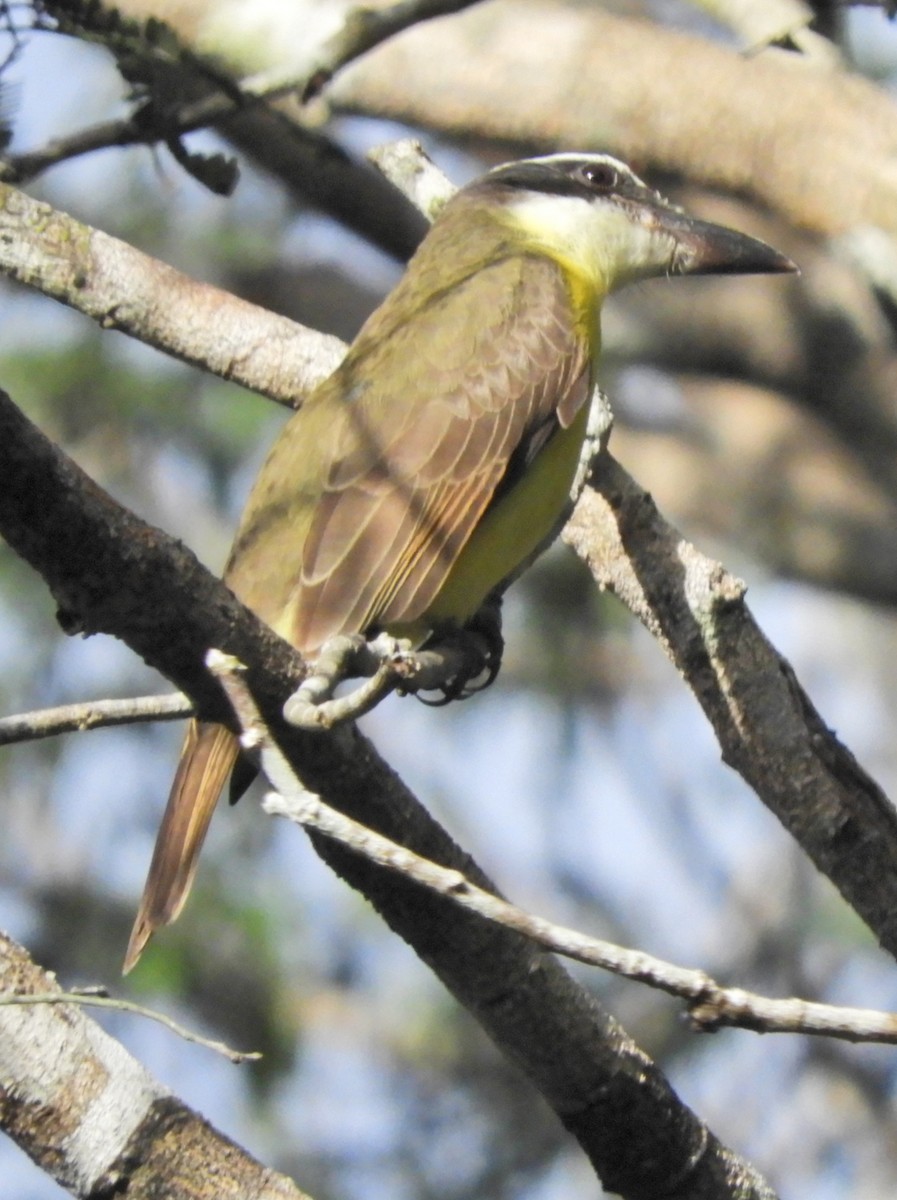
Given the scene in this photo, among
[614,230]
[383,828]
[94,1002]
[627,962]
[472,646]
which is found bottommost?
[472,646]

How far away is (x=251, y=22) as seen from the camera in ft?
26.5

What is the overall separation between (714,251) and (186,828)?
2605mm

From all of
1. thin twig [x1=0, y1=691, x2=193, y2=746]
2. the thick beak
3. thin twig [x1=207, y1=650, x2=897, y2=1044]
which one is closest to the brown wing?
the thick beak

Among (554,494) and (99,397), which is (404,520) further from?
(99,397)

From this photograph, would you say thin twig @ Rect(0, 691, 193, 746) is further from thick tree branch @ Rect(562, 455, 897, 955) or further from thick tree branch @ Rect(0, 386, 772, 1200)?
thick tree branch @ Rect(562, 455, 897, 955)

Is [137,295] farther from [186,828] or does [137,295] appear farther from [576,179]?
[576,179]

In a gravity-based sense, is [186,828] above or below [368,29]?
below

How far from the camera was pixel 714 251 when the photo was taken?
19.2 feet

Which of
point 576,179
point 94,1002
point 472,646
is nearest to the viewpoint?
point 94,1002

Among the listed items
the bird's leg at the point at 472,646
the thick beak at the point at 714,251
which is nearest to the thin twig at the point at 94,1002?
the bird's leg at the point at 472,646

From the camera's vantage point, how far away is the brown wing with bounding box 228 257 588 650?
15.5 ft

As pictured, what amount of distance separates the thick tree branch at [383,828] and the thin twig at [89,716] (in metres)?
0.10

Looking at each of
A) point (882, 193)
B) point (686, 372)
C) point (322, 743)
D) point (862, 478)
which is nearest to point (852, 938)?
point (862, 478)

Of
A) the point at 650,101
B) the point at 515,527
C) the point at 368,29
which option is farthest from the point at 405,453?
the point at 650,101
